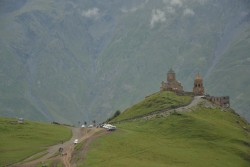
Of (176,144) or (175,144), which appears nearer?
(175,144)

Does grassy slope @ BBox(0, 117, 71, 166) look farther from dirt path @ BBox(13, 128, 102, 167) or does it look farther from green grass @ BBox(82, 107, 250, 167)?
Answer: green grass @ BBox(82, 107, 250, 167)

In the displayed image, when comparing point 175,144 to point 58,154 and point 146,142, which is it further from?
point 58,154

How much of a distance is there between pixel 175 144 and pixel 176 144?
0.30m

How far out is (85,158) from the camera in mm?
121875

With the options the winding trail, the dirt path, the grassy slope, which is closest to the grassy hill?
the winding trail

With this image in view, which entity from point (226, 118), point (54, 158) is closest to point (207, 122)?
point (226, 118)

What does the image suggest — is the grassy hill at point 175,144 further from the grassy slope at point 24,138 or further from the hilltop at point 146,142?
the grassy slope at point 24,138

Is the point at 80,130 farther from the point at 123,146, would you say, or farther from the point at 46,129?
the point at 123,146

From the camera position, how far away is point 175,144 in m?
147

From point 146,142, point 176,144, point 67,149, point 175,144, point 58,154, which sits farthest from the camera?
point 176,144

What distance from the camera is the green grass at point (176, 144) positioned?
126 m

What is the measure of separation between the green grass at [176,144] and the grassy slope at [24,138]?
45.8ft

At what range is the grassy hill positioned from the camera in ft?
414

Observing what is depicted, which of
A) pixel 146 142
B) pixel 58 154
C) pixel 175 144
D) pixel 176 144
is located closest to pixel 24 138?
pixel 58 154
